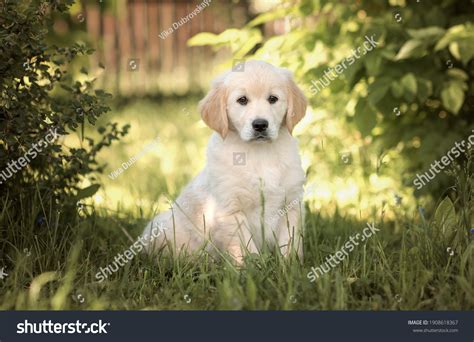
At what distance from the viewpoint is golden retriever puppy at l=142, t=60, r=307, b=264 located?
3.71m

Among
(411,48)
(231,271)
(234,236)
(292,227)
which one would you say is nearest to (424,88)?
(411,48)

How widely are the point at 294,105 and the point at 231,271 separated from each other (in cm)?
108

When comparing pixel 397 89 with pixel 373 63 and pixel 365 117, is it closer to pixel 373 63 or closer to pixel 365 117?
pixel 373 63

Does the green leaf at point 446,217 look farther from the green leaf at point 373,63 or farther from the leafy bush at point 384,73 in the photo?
the green leaf at point 373,63

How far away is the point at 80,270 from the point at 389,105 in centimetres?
259

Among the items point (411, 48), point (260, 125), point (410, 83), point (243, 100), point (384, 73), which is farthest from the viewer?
point (384, 73)

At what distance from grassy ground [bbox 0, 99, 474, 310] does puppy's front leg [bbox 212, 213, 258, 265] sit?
0.39 feet

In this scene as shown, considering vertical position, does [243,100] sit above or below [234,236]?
above

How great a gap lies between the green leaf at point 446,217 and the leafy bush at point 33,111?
201cm

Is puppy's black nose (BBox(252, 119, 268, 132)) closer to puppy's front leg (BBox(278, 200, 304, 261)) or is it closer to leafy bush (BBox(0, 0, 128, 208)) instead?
puppy's front leg (BBox(278, 200, 304, 261))

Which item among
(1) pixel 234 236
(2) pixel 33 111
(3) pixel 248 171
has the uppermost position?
(2) pixel 33 111

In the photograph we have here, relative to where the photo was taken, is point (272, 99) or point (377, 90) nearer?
point (272, 99)

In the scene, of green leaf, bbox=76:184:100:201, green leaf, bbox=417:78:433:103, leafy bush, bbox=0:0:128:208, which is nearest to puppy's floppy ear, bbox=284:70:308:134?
leafy bush, bbox=0:0:128:208

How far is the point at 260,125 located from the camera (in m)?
3.62
